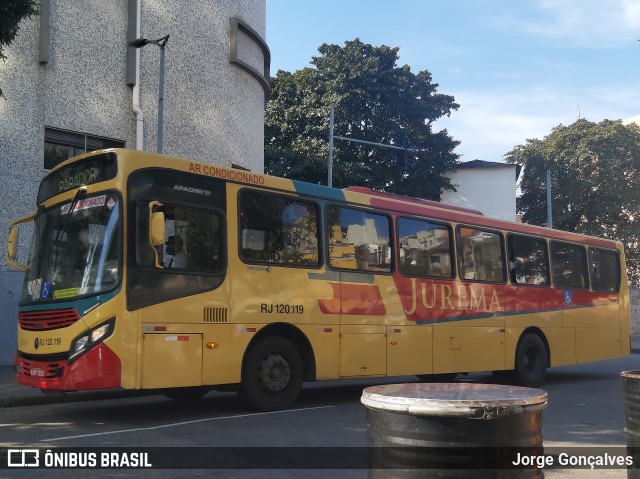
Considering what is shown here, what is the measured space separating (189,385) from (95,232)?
2236mm

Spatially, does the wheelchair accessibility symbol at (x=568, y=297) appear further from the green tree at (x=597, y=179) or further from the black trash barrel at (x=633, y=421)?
the green tree at (x=597, y=179)

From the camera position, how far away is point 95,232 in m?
8.61

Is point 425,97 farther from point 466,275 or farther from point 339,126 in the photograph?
point 466,275

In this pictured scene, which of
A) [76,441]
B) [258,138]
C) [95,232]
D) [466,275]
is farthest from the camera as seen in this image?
[258,138]

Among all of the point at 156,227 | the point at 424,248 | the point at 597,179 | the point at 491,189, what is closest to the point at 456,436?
the point at 156,227

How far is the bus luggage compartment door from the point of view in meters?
8.30

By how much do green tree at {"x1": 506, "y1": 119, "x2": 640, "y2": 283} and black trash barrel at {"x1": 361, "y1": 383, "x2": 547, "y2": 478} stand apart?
143ft

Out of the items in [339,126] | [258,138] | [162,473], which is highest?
[339,126]

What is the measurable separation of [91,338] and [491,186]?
4156 cm

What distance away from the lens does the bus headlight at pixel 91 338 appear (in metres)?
8.07

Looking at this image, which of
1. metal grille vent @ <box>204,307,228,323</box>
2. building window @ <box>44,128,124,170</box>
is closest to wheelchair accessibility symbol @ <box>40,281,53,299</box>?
metal grille vent @ <box>204,307,228,323</box>

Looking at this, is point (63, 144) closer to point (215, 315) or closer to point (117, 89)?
point (117, 89)

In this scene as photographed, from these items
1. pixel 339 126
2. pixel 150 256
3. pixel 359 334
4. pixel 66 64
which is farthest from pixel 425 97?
pixel 150 256

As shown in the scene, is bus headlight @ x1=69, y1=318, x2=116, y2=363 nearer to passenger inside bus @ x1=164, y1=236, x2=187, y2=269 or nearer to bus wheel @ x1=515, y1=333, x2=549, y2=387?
passenger inside bus @ x1=164, y1=236, x2=187, y2=269
